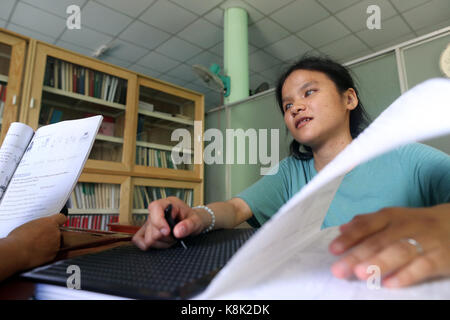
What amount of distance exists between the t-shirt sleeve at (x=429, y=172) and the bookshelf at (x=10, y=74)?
1.93 metres

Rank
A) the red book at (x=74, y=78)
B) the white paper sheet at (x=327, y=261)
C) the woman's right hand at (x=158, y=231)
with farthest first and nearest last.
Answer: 1. the red book at (x=74, y=78)
2. the woman's right hand at (x=158, y=231)
3. the white paper sheet at (x=327, y=261)

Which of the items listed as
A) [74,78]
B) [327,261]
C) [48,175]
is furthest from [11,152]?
[74,78]

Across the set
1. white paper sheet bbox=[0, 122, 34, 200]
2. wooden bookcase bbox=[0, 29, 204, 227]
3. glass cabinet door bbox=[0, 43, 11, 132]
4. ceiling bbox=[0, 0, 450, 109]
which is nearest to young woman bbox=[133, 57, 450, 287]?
white paper sheet bbox=[0, 122, 34, 200]

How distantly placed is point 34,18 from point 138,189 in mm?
1957

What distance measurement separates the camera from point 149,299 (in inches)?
7.4

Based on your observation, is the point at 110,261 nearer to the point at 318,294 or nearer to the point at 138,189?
the point at 318,294

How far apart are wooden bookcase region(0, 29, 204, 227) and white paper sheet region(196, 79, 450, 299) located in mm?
1507

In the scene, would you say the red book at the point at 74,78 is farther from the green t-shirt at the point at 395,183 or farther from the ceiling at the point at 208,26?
the green t-shirt at the point at 395,183

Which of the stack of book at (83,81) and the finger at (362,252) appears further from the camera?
the stack of book at (83,81)

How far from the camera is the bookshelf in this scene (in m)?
1.52

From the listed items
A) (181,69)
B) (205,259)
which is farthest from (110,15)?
(205,259)

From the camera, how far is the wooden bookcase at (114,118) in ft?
5.30

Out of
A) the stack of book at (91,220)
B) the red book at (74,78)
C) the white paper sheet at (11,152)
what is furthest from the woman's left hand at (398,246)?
the red book at (74,78)

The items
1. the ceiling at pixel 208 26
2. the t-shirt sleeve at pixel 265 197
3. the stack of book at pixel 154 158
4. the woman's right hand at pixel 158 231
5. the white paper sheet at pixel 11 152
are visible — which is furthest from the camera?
the ceiling at pixel 208 26
